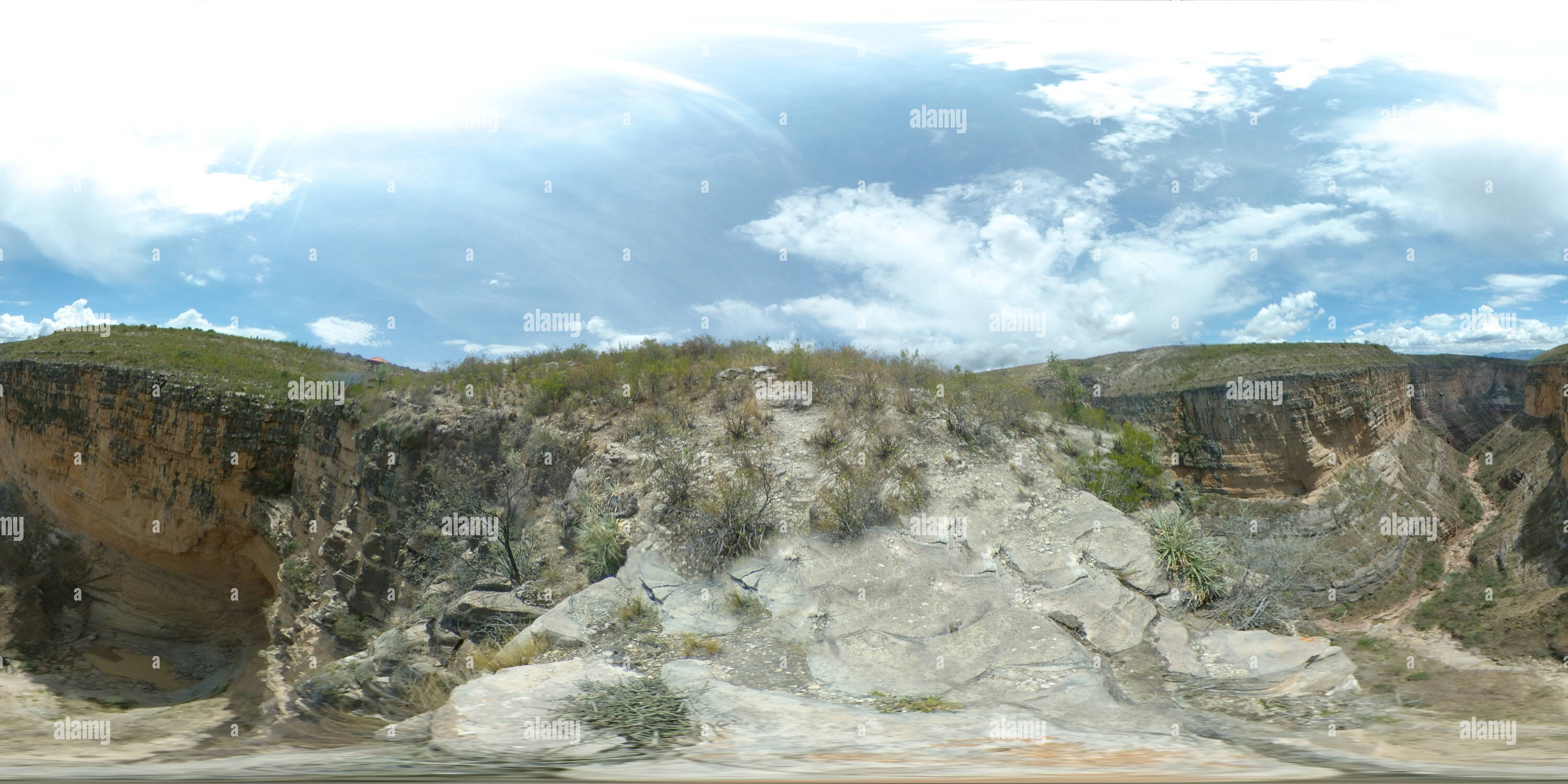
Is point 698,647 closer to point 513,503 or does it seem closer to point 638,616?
point 638,616

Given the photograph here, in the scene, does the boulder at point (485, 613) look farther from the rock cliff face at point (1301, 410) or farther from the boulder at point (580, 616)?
the rock cliff face at point (1301, 410)

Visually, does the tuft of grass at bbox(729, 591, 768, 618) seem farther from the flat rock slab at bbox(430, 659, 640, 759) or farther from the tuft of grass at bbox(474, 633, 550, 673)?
the tuft of grass at bbox(474, 633, 550, 673)

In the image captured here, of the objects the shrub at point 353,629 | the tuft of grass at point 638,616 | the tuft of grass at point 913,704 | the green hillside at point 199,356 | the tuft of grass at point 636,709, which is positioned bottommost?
the shrub at point 353,629

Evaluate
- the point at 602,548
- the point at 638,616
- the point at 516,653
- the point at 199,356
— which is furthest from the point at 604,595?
the point at 199,356

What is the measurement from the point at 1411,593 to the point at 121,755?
25496mm

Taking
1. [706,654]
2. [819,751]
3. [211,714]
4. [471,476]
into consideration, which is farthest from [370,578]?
[819,751]

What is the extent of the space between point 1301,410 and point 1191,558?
87.0ft

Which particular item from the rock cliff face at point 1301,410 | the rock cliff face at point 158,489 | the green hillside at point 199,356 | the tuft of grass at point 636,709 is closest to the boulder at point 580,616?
the tuft of grass at point 636,709

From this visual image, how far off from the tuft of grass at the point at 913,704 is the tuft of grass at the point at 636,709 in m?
1.69

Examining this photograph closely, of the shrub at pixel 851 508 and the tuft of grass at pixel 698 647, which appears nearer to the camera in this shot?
the tuft of grass at pixel 698 647

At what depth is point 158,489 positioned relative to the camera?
18453 mm

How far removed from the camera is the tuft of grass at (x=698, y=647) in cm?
720

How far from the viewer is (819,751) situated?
4.91 meters

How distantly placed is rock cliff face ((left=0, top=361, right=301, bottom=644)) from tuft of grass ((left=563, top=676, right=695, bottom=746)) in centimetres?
1556
